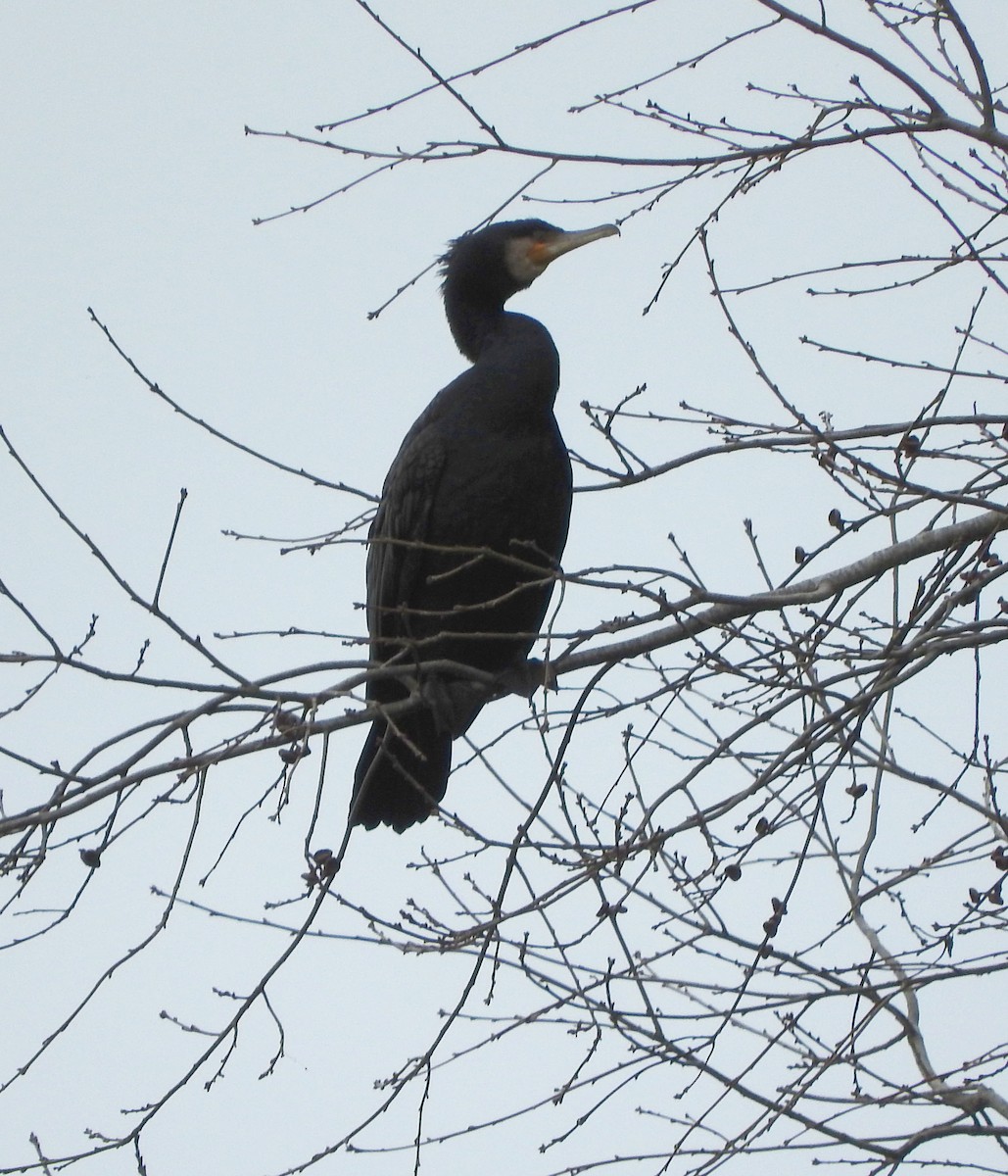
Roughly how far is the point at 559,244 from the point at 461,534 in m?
1.21

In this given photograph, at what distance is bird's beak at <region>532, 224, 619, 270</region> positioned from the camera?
4.84 m

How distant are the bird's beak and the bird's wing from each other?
2.76ft

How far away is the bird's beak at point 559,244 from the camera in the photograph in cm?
484

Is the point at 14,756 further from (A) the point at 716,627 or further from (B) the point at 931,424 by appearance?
(B) the point at 931,424

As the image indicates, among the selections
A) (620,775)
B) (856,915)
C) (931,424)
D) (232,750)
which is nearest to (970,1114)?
(856,915)

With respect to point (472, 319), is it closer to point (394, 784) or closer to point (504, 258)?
point (504, 258)

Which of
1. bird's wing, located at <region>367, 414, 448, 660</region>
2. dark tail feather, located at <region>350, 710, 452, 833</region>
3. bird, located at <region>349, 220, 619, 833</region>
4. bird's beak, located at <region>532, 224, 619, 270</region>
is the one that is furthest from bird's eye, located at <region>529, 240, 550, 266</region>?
dark tail feather, located at <region>350, 710, 452, 833</region>

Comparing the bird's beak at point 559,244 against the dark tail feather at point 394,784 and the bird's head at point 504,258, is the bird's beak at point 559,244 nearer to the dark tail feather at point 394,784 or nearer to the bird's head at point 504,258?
the bird's head at point 504,258

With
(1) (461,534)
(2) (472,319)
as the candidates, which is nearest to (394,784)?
(1) (461,534)

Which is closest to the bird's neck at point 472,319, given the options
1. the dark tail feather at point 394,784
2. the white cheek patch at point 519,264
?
the white cheek patch at point 519,264

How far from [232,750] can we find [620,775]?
86 cm

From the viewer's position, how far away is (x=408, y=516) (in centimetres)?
433

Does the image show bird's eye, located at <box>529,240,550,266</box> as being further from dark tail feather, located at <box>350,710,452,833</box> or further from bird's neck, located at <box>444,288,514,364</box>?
dark tail feather, located at <box>350,710,452,833</box>

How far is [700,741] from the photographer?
12.0ft
